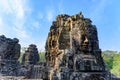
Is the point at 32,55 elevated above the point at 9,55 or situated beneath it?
elevated above

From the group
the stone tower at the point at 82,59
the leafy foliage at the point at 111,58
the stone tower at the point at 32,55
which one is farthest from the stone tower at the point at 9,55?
the leafy foliage at the point at 111,58

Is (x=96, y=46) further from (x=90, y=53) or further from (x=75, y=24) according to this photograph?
(x=75, y=24)

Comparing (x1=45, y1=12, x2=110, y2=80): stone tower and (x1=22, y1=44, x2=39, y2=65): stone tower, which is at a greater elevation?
(x1=22, y1=44, x2=39, y2=65): stone tower

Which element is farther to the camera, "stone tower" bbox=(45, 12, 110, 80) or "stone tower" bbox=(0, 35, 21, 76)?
"stone tower" bbox=(0, 35, 21, 76)

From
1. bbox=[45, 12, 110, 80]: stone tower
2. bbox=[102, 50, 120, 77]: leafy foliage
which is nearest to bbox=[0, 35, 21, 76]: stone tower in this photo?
bbox=[45, 12, 110, 80]: stone tower

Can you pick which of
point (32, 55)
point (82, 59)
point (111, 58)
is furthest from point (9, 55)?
point (111, 58)

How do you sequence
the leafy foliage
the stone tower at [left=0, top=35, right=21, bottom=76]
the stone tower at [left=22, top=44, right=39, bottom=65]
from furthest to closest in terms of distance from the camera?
the leafy foliage → the stone tower at [left=22, top=44, right=39, bottom=65] → the stone tower at [left=0, top=35, right=21, bottom=76]

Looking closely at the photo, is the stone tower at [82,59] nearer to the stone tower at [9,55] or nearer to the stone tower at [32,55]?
the stone tower at [9,55]

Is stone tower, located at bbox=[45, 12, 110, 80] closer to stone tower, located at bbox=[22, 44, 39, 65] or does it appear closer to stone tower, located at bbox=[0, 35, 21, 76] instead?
stone tower, located at bbox=[0, 35, 21, 76]

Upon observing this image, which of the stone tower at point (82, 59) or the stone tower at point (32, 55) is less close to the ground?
the stone tower at point (32, 55)

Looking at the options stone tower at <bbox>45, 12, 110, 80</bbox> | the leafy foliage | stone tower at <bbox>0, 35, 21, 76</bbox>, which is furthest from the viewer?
the leafy foliage

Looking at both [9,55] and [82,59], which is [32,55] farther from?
[82,59]

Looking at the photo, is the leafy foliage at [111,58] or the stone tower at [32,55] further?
the leafy foliage at [111,58]

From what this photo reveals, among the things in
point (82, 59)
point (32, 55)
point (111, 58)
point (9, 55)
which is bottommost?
point (82, 59)
